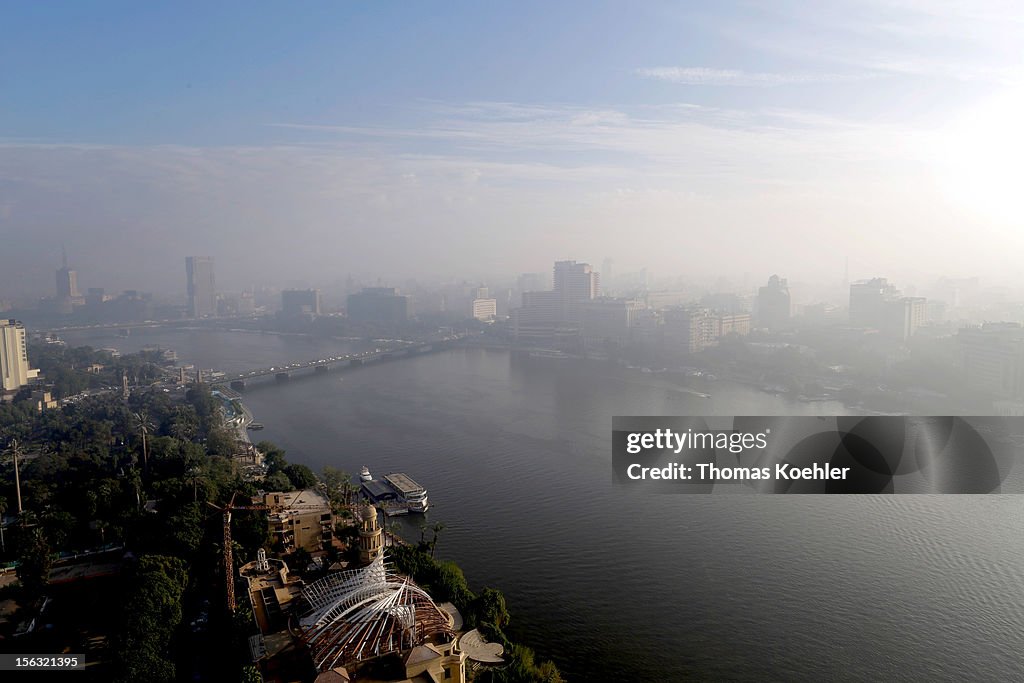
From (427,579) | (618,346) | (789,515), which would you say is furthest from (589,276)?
(427,579)

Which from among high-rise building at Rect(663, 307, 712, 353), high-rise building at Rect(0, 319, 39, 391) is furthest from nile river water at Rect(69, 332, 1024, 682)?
high-rise building at Rect(663, 307, 712, 353)

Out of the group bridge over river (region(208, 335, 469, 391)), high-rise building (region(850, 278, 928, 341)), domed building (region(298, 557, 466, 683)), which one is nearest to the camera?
domed building (region(298, 557, 466, 683))

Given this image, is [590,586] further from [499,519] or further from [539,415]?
[539,415]

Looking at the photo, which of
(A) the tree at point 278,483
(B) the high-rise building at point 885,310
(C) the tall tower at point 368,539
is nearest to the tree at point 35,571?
(A) the tree at point 278,483

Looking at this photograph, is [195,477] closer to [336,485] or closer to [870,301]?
[336,485]

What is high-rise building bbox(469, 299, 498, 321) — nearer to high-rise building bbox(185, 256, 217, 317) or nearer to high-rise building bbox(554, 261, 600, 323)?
high-rise building bbox(554, 261, 600, 323)

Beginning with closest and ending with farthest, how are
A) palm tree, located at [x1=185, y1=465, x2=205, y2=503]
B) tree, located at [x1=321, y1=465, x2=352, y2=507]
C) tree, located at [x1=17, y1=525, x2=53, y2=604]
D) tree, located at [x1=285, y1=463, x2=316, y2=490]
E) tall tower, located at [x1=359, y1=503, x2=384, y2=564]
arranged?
1. tree, located at [x1=17, y1=525, x2=53, y2=604]
2. tall tower, located at [x1=359, y1=503, x2=384, y2=564]
3. palm tree, located at [x1=185, y1=465, x2=205, y2=503]
4. tree, located at [x1=321, y1=465, x2=352, y2=507]
5. tree, located at [x1=285, y1=463, x2=316, y2=490]
